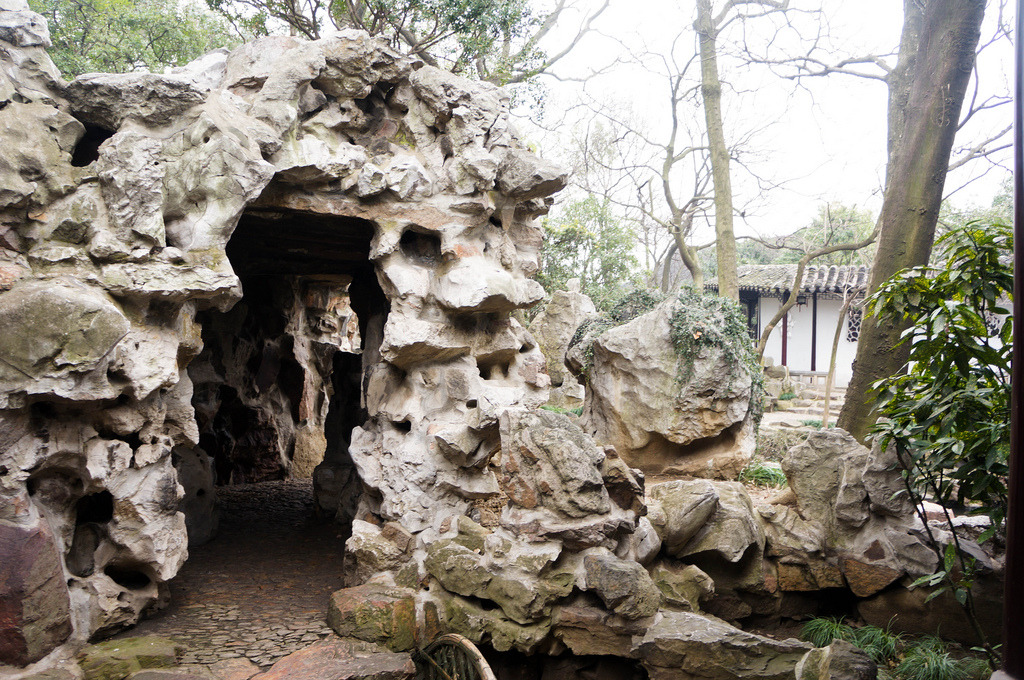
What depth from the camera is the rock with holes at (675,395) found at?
28.7 feet

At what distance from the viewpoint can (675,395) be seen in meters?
8.80

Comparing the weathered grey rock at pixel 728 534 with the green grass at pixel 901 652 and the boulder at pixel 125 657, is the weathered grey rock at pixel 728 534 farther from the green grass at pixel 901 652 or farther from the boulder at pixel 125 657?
the boulder at pixel 125 657

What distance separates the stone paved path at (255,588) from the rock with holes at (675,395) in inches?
152

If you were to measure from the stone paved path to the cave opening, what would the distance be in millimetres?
370

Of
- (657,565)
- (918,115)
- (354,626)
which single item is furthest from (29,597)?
(918,115)

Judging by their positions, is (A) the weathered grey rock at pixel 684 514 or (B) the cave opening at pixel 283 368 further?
(B) the cave opening at pixel 283 368

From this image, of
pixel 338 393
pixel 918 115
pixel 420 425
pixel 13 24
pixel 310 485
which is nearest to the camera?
pixel 13 24

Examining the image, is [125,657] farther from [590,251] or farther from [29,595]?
[590,251]

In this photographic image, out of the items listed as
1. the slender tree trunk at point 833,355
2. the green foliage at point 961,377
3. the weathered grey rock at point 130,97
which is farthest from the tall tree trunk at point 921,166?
the weathered grey rock at point 130,97

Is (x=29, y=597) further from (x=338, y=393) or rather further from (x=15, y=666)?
(x=338, y=393)

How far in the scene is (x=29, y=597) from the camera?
176 inches

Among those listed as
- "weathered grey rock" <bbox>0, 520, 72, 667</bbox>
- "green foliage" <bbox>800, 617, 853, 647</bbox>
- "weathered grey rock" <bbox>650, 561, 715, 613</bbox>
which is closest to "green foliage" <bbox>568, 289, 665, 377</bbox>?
"weathered grey rock" <bbox>650, 561, 715, 613</bbox>

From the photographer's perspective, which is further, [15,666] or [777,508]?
[777,508]

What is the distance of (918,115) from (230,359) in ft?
31.2
